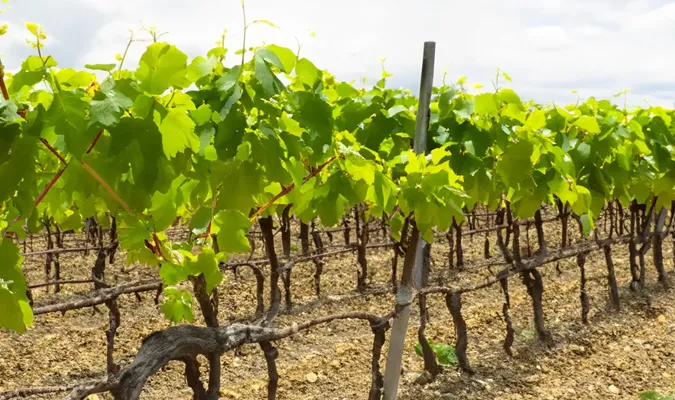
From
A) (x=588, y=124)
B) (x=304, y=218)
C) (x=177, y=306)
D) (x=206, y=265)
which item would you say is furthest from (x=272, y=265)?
(x=588, y=124)

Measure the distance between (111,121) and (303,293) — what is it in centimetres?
578

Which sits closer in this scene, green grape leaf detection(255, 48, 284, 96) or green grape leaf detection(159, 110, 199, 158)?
green grape leaf detection(159, 110, 199, 158)

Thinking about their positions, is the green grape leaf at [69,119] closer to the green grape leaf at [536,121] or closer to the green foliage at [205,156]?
the green foliage at [205,156]

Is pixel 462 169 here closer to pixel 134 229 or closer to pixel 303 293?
pixel 134 229

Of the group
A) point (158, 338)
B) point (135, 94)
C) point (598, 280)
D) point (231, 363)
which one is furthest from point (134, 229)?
point (598, 280)

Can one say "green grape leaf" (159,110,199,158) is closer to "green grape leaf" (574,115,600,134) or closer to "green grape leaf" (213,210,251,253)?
"green grape leaf" (213,210,251,253)

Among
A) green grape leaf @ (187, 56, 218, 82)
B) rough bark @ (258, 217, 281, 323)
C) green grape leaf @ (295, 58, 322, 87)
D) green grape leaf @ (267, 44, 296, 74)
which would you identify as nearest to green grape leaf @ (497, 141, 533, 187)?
rough bark @ (258, 217, 281, 323)

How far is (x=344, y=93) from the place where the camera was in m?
3.95

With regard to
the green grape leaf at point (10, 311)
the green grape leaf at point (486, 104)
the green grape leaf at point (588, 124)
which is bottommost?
the green grape leaf at point (10, 311)

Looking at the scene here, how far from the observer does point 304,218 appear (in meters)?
2.56

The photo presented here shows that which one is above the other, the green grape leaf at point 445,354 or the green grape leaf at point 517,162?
the green grape leaf at point 517,162

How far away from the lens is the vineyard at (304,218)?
1559 millimetres

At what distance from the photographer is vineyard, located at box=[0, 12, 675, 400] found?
5.11 feet

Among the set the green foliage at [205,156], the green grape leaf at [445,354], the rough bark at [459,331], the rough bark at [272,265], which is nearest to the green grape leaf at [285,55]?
the green foliage at [205,156]
